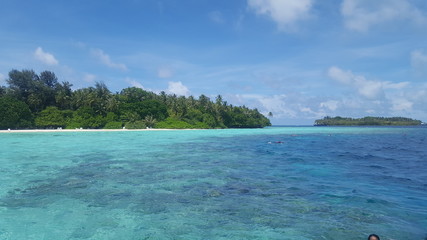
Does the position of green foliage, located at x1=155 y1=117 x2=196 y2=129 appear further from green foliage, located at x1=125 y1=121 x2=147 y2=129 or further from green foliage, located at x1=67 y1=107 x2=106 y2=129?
green foliage, located at x1=67 y1=107 x2=106 y2=129

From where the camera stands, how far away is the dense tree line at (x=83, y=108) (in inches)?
2800

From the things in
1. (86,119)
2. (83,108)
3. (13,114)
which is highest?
(83,108)

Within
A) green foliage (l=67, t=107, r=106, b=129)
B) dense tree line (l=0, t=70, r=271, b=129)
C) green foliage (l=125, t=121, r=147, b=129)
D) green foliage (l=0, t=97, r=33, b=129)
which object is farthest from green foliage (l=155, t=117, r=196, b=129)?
green foliage (l=0, t=97, r=33, b=129)

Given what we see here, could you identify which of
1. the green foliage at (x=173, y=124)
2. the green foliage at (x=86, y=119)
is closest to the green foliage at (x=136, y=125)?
the green foliage at (x=173, y=124)

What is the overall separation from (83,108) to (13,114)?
1652 centimetres

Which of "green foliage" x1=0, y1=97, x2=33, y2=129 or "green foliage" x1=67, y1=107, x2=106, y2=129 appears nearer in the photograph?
"green foliage" x1=0, y1=97, x2=33, y2=129

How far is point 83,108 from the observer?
78.5 meters

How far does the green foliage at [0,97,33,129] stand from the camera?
6525cm

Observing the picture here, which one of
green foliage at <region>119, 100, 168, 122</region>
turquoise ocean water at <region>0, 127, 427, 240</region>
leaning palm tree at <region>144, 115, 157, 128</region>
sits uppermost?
green foliage at <region>119, 100, 168, 122</region>

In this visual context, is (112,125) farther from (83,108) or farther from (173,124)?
(173,124)

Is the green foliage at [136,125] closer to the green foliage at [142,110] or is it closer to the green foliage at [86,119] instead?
the green foliage at [142,110]

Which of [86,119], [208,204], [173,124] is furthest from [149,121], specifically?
[208,204]

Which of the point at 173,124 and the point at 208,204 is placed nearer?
the point at 208,204

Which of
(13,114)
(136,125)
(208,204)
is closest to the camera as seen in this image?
(208,204)
